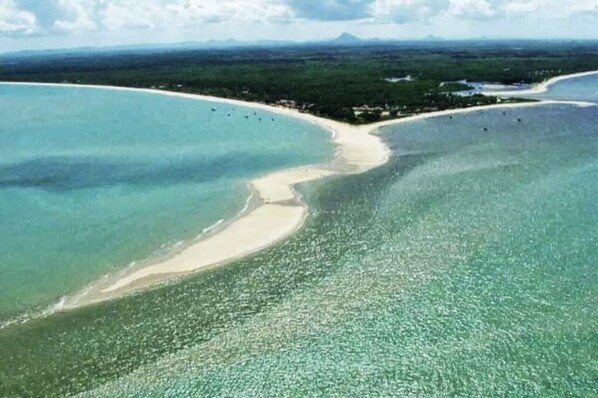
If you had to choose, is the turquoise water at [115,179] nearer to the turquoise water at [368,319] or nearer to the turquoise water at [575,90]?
the turquoise water at [368,319]

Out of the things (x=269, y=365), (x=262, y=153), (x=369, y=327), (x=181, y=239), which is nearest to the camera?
(x=269, y=365)

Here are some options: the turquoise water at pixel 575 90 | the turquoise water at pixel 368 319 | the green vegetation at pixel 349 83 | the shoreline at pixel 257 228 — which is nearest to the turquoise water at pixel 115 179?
the shoreline at pixel 257 228

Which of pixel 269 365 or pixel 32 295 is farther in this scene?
pixel 32 295

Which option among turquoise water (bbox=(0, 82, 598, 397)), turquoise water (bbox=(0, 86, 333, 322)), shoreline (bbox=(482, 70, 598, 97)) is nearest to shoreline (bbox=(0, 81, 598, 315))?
turquoise water (bbox=(0, 82, 598, 397))

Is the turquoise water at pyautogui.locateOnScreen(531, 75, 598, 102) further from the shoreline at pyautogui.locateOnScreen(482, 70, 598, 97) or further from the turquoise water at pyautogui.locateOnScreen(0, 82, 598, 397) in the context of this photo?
the turquoise water at pyautogui.locateOnScreen(0, 82, 598, 397)

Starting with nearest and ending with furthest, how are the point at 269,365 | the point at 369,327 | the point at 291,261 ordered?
the point at 269,365
the point at 369,327
the point at 291,261

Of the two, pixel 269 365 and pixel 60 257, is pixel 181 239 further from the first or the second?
pixel 269 365

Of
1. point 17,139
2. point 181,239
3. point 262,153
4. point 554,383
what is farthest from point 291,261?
point 17,139
